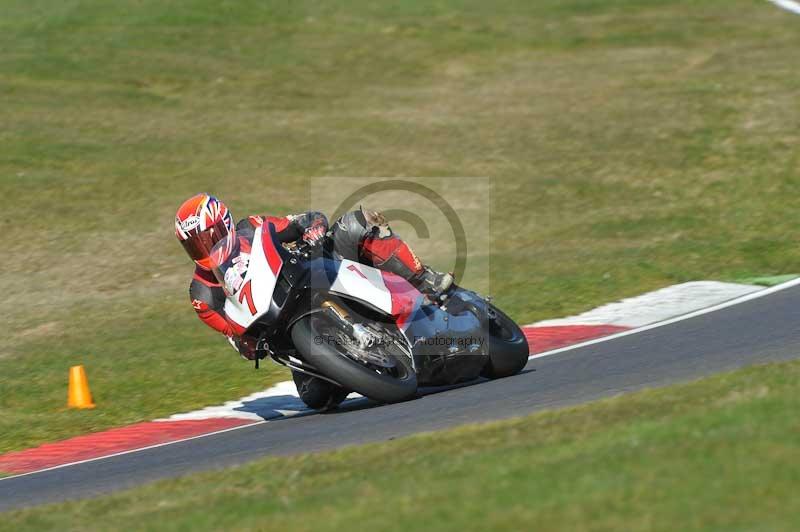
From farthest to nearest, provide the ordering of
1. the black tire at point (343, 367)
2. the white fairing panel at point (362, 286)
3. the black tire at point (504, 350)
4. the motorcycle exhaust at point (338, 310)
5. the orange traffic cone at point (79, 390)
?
the orange traffic cone at point (79, 390) < the black tire at point (504, 350) < the white fairing panel at point (362, 286) < the motorcycle exhaust at point (338, 310) < the black tire at point (343, 367)

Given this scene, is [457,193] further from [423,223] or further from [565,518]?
[565,518]

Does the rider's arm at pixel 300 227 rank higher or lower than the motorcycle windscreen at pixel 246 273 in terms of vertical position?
higher

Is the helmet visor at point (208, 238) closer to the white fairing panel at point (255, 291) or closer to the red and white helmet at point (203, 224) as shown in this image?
the red and white helmet at point (203, 224)

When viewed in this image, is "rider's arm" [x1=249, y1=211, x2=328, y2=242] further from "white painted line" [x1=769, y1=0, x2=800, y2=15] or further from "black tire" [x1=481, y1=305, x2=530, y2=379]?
"white painted line" [x1=769, y1=0, x2=800, y2=15]

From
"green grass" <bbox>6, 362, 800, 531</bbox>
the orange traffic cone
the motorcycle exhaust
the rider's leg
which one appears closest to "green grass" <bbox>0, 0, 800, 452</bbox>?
the orange traffic cone

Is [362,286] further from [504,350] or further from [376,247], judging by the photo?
[504,350]

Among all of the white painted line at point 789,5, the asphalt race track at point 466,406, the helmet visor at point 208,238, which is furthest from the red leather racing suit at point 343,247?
the white painted line at point 789,5

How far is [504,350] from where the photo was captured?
10305 millimetres

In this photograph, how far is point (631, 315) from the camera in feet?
42.5

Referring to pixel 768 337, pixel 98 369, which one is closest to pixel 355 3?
pixel 98 369

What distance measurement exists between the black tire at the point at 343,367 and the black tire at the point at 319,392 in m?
0.85

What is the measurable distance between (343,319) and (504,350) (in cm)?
162

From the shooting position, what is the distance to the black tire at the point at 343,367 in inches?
357

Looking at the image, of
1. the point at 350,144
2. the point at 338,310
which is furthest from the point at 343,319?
the point at 350,144
